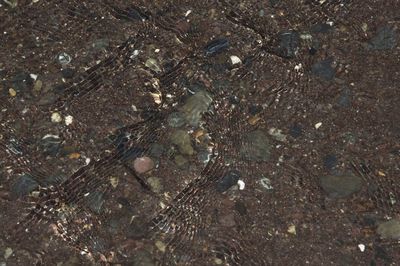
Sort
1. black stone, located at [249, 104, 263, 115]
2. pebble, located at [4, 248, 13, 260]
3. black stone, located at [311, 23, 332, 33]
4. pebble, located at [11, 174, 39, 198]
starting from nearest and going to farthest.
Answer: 1. pebble, located at [4, 248, 13, 260]
2. pebble, located at [11, 174, 39, 198]
3. black stone, located at [249, 104, 263, 115]
4. black stone, located at [311, 23, 332, 33]

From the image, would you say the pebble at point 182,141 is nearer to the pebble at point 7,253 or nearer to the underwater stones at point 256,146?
the underwater stones at point 256,146

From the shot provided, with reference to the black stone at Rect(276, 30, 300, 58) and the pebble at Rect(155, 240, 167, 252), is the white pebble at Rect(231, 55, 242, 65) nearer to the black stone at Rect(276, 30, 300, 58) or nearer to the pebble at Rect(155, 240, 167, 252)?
the black stone at Rect(276, 30, 300, 58)

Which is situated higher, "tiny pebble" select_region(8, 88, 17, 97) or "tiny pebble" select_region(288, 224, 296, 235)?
"tiny pebble" select_region(8, 88, 17, 97)

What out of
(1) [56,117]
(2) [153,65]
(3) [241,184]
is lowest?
(3) [241,184]

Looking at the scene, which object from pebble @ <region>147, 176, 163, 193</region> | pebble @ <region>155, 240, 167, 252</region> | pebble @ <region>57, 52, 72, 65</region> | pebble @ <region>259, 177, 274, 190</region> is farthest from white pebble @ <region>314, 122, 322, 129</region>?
pebble @ <region>57, 52, 72, 65</region>

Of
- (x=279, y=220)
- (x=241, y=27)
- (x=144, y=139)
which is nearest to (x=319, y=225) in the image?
(x=279, y=220)

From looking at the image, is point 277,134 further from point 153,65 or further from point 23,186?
point 23,186

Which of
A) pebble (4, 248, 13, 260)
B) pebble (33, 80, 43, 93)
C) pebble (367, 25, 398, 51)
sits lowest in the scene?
pebble (4, 248, 13, 260)

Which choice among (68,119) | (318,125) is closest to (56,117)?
(68,119)
